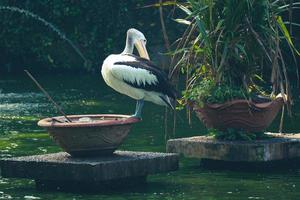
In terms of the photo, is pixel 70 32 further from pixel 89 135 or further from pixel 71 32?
pixel 89 135

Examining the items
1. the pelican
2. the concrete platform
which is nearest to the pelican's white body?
the pelican

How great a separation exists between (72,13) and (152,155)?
1734 cm

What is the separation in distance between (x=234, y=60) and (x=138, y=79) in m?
1.32

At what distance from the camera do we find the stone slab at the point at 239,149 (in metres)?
10.7

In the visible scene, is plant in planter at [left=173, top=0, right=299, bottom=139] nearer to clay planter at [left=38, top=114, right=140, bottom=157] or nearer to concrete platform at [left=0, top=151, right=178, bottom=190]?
concrete platform at [left=0, top=151, right=178, bottom=190]

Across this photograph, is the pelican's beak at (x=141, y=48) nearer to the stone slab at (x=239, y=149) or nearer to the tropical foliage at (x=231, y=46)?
the tropical foliage at (x=231, y=46)

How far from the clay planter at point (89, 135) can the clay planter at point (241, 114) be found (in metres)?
1.36

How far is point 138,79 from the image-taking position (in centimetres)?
1059

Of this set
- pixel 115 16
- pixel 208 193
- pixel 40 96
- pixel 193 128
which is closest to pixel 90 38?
pixel 115 16

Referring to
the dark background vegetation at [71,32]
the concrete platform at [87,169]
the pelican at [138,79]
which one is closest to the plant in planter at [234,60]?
the pelican at [138,79]

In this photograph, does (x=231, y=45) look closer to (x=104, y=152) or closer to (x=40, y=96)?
(x=104, y=152)

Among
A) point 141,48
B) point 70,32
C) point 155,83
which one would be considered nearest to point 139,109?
point 155,83

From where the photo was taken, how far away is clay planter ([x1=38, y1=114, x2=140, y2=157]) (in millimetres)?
9789

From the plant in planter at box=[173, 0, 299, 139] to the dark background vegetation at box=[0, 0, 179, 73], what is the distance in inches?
611
